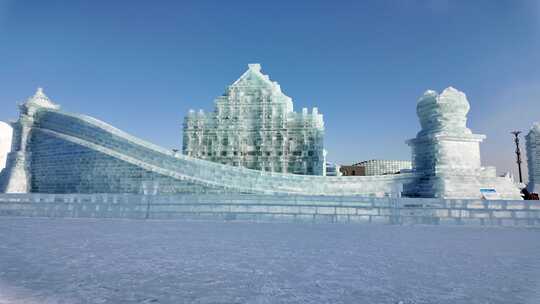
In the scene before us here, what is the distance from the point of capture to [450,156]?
18.4 meters

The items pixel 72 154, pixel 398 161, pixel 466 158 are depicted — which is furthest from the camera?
pixel 398 161

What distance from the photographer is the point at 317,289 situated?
2703 mm

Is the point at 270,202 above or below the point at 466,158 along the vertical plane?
below

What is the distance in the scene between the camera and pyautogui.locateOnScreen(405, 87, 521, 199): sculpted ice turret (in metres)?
17.5

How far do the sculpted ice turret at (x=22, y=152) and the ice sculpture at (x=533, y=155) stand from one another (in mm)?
39357

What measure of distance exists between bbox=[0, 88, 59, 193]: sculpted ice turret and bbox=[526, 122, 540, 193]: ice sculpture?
39.4 metres

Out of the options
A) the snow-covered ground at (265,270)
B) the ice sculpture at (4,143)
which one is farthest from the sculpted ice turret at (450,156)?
the ice sculpture at (4,143)

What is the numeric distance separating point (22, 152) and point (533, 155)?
41.0 metres

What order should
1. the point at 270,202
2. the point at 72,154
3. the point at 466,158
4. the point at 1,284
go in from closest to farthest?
the point at 1,284, the point at 270,202, the point at 466,158, the point at 72,154

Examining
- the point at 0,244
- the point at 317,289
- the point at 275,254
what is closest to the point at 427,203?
the point at 275,254

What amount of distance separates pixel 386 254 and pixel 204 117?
22287mm

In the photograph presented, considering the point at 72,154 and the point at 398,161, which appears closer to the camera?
the point at 72,154

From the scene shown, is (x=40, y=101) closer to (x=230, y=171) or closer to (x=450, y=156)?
(x=230, y=171)

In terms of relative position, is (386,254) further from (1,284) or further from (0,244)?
(0,244)
